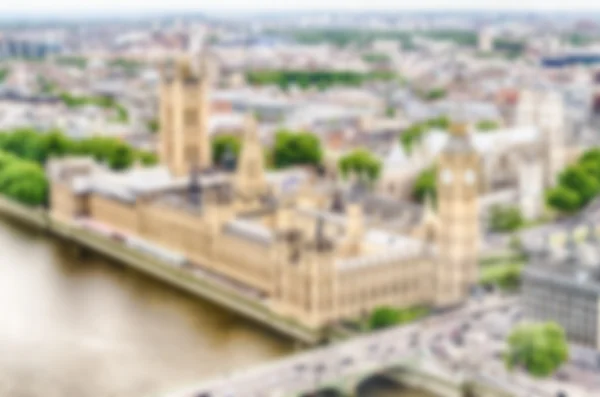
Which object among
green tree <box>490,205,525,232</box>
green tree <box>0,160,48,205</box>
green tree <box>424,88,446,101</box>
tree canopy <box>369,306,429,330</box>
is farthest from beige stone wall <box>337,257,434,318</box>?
green tree <box>424,88,446,101</box>

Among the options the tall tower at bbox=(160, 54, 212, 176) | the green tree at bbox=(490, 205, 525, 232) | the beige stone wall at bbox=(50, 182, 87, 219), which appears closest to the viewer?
the green tree at bbox=(490, 205, 525, 232)

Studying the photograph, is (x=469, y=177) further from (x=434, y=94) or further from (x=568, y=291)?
(x=434, y=94)

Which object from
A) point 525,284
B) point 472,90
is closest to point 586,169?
point 525,284

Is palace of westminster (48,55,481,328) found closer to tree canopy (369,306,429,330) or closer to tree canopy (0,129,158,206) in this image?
tree canopy (0,129,158,206)

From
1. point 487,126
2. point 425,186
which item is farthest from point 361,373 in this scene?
point 487,126

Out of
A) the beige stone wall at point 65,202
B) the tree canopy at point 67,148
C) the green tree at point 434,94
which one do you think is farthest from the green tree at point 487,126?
the beige stone wall at point 65,202

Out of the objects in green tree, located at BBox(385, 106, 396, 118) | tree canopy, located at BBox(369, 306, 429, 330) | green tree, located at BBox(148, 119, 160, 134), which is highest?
tree canopy, located at BBox(369, 306, 429, 330)
